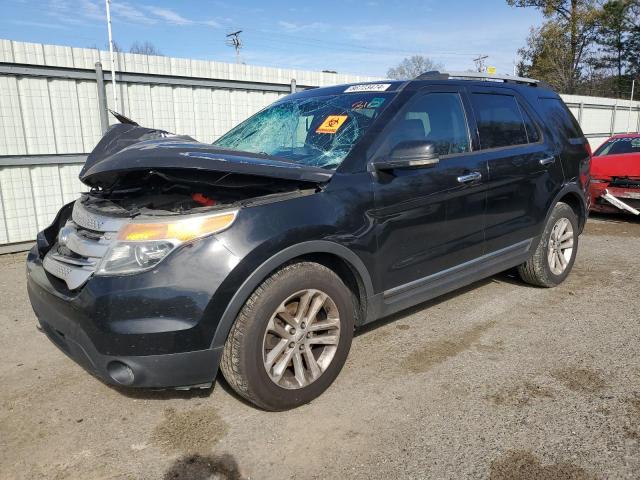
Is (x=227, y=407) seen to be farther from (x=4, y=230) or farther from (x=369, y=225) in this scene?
(x=4, y=230)

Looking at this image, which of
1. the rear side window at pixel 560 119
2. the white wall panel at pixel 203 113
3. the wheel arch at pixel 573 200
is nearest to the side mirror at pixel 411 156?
the wheel arch at pixel 573 200

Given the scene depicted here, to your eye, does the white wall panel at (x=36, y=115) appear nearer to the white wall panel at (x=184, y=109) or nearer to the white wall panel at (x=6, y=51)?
the white wall panel at (x=6, y=51)

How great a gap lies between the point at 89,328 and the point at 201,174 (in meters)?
0.97

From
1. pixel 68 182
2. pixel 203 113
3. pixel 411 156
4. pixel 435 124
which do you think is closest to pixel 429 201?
pixel 411 156

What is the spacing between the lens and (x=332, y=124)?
3463 millimetres

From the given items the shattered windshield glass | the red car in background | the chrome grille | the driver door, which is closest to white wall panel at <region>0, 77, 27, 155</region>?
the shattered windshield glass

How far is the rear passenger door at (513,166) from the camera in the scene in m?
3.89

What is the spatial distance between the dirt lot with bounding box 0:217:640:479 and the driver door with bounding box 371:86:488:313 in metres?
0.58

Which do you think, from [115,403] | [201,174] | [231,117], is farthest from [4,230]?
[201,174]

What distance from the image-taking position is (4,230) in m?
6.39

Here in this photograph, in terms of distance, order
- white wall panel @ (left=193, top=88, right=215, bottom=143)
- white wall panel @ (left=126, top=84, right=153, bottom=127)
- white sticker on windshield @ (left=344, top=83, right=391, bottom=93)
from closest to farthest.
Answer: white sticker on windshield @ (left=344, top=83, right=391, bottom=93), white wall panel @ (left=126, top=84, right=153, bottom=127), white wall panel @ (left=193, top=88, right=215, bottom=143)

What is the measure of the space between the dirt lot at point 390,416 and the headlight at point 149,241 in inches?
36.7

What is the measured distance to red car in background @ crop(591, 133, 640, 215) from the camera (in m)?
7.78

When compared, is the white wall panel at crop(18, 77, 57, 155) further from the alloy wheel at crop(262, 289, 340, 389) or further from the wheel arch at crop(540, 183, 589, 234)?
the wheel arch at crop(540, 183, 589, 234)
